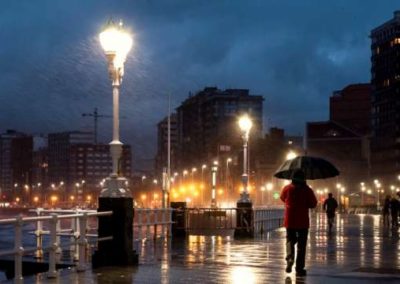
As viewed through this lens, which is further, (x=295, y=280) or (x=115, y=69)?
(x=115, y=69)

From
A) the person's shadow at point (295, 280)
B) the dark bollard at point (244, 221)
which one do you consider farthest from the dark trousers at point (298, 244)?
the dark bollard at point (244, 221)

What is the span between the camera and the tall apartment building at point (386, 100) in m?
165

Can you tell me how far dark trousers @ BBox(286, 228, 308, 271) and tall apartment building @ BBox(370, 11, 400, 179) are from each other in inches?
5870

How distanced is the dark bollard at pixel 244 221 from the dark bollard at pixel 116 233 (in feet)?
41.1

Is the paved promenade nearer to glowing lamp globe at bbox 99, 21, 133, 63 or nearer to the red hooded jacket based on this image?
the red hooded jacket

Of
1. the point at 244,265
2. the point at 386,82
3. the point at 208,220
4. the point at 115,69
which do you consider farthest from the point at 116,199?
the point at 386,82

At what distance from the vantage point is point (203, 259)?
18016 mm

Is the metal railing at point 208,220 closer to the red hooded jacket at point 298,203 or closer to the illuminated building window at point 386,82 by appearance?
the red hooded jacket at point 298,203

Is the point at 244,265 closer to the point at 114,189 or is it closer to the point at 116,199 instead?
the point at 116,199

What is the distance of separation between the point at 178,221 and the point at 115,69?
1312cm

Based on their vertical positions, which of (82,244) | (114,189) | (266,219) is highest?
(114,189)

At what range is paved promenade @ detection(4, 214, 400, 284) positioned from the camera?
1374 cm

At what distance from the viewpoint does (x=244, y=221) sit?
30.0m

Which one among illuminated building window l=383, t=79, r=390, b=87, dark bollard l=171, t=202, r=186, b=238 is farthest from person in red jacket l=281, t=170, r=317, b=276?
illuminated building window l=383, t=79, r=390, b=87
